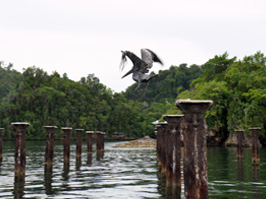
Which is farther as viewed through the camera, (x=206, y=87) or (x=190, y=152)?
(x=206, y=87)

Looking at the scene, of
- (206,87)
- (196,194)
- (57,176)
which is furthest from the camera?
(206,87)

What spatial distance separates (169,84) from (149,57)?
126 metres

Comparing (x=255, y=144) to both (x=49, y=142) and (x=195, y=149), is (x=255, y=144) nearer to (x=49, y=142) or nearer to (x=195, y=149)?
(x=49, y=142)

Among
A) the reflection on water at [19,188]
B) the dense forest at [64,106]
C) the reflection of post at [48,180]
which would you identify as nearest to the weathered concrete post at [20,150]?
the reflection on water at [19,188]

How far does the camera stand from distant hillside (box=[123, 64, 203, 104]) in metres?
136

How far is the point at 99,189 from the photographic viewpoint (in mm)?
10859

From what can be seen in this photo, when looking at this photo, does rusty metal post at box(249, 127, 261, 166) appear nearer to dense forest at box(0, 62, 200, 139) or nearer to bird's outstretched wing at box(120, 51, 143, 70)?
bird's outstretched wing at box(120, 51, 143, 70)

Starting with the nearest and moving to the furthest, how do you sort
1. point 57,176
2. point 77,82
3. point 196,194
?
1. point 196,194
2. point 57,176
3. point 77,82

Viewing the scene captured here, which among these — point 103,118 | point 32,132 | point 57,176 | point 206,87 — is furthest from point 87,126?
point 57,176

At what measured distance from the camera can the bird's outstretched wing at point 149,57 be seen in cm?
1097

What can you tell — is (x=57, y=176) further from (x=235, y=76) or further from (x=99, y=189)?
(x=235, y=76)

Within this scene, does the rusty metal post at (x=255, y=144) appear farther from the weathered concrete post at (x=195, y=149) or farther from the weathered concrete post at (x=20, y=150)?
the weathered concrete post at (x=195, y=149)

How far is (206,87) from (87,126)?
5479cm

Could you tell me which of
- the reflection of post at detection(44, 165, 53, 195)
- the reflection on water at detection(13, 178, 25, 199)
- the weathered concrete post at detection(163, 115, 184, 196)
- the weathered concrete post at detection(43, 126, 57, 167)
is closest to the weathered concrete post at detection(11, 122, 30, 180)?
the reflection on water at detection(13, 178, 25, 199)
